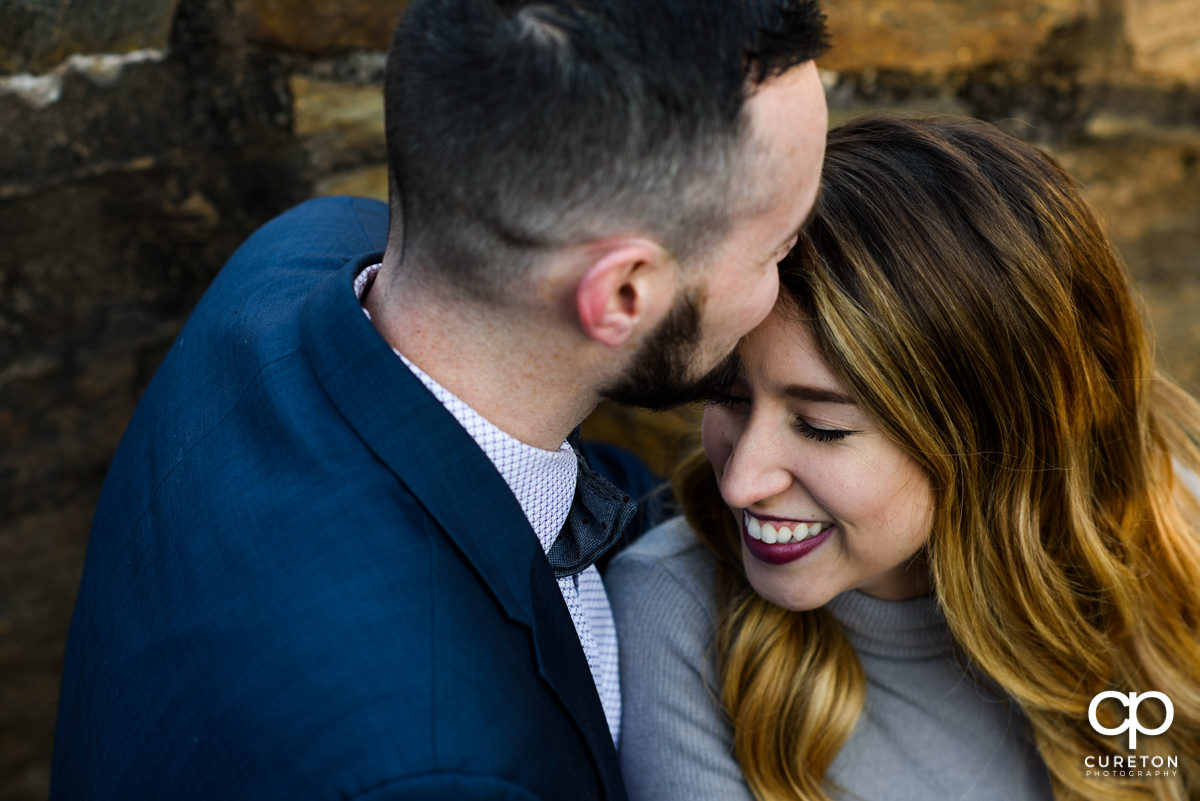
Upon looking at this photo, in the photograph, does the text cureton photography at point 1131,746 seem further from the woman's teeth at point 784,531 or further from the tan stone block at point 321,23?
the tan stone block at point 321,23

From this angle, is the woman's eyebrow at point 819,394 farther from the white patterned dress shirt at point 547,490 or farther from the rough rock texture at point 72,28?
the rough rock texture at point 72,28

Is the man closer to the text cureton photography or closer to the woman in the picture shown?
the woman

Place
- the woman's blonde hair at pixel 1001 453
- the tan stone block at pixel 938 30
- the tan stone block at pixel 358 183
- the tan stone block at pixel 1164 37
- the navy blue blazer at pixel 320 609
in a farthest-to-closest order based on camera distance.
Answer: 1. the tan stone block at pixel 1164 37
2. the tan stone block at pixel 938 30
3. the tan stone block at pixel 358 183
4. the woman's blonde hair at pixel 1001 453
5. the navy blue blazer at pixel 320 609

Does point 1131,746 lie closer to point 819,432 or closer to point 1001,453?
point 1001,453

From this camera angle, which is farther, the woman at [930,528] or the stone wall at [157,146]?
the stone wall at [157,146]

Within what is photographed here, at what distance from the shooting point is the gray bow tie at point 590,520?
5.45 feet

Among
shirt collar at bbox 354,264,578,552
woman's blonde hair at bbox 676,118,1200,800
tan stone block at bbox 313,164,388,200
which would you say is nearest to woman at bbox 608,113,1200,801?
woman's blonde hair at bbox 676,118,1200,800

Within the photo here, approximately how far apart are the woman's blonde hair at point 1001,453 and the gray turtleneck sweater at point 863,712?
0.05 m

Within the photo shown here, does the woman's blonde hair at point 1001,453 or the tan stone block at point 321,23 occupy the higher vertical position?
the tan stone block at point 321,23

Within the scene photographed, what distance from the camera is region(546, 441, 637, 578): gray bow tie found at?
1660mm

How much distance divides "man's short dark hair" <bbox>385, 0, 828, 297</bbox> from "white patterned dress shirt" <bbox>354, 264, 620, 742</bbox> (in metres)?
0.19

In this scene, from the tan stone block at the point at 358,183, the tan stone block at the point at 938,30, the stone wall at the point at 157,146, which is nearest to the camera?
the stone wall at the point at 157,146

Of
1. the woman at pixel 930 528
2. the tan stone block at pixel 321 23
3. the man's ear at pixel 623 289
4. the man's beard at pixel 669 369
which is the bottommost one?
the woman at pixel 930 528

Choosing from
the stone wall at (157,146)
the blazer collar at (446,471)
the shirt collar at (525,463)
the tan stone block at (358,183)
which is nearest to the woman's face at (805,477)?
the shirt collar at (525,463)
